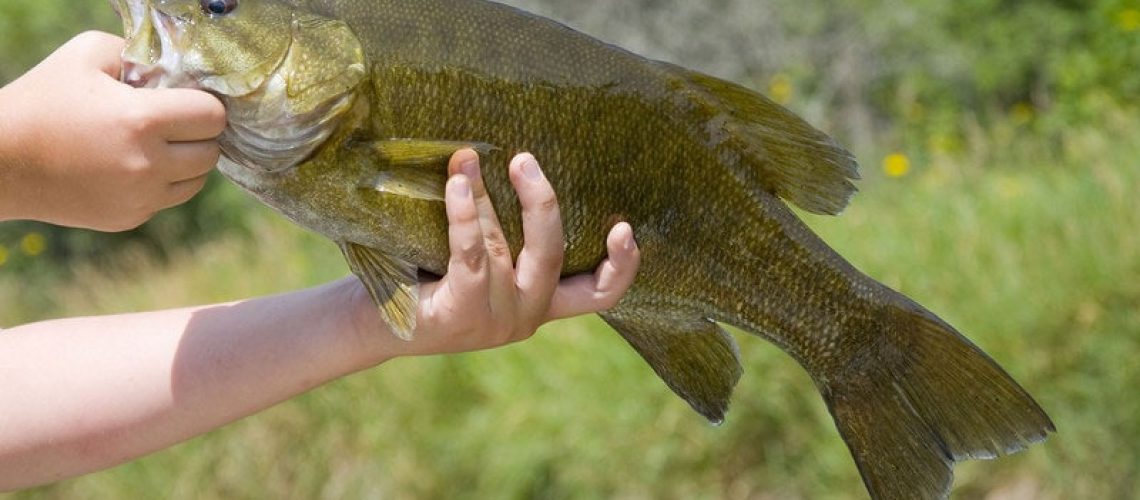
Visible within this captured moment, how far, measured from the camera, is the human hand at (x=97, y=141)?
2.04m

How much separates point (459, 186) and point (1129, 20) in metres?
6.86

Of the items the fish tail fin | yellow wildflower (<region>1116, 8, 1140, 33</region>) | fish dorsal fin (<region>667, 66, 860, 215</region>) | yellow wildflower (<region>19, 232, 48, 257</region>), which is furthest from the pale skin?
yellow wildflower (<region>19, 232, 48, 257</region>)

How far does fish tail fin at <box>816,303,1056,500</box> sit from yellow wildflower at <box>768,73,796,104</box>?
5840 millimetres

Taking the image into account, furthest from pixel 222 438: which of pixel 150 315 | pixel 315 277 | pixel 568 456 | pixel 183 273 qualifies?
pixel 150 315

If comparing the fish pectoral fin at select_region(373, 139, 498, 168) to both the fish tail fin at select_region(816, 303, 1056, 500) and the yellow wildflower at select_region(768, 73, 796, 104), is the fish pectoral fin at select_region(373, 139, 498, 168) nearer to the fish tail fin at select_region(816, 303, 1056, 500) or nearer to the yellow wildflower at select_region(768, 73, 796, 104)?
the fish tail fin at select_region(816, 303, 1056, 500)

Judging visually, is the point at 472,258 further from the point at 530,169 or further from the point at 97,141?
the point at 97,141

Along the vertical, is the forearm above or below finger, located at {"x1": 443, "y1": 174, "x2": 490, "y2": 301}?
below

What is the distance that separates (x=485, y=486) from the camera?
5.61 metres

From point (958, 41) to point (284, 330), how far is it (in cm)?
763

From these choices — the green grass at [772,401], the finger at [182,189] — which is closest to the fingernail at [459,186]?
the finger at [182,189]

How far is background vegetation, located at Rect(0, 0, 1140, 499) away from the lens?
4777mm

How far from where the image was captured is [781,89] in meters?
8.48

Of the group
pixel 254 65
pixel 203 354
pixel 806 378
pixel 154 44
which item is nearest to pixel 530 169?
pixel 254 65

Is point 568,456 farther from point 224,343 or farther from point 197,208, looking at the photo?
point 197,208
